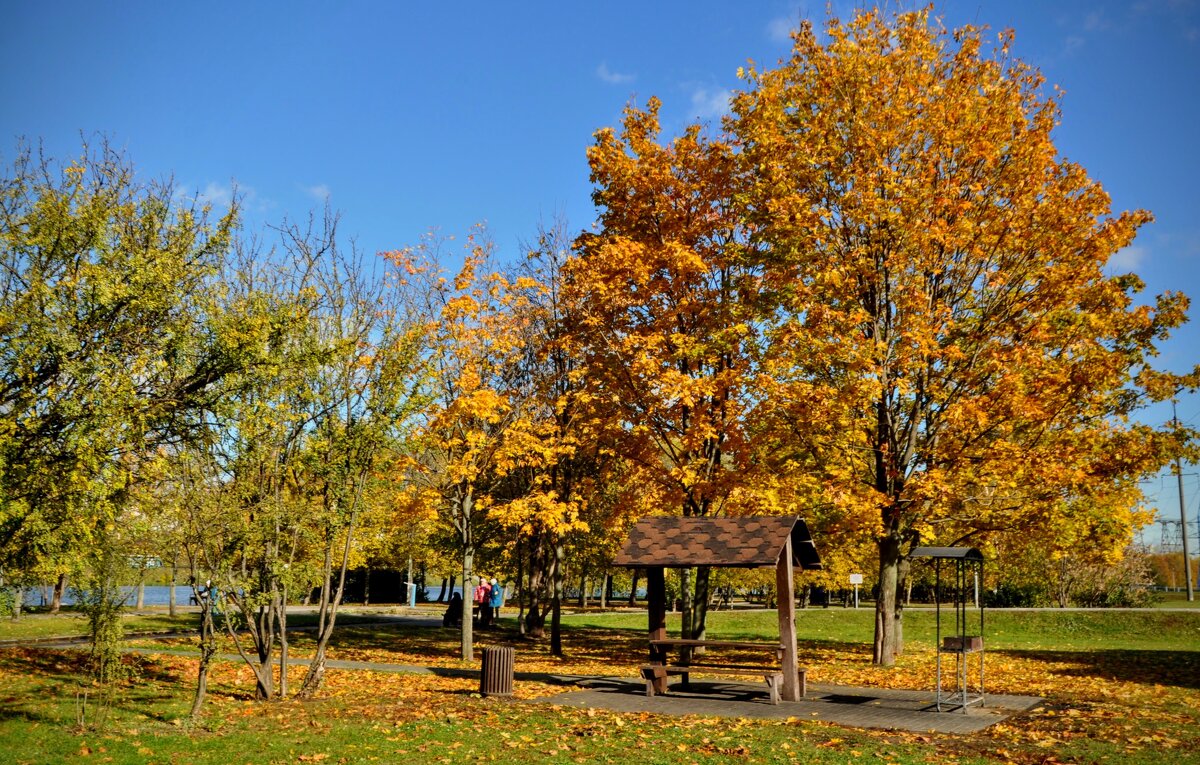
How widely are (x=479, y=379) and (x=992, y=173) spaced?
1224 centimetres

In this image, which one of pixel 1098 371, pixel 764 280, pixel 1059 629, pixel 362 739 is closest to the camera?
pixel 362 739

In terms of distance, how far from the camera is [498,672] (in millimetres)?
15156

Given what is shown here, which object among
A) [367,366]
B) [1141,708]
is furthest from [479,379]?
[1141,708]

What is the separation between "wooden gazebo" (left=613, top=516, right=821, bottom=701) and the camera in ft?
49.8

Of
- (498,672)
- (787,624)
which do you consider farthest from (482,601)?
(787,624)

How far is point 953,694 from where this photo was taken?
15.0 metres

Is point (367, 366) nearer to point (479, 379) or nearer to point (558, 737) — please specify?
point (479, 379)

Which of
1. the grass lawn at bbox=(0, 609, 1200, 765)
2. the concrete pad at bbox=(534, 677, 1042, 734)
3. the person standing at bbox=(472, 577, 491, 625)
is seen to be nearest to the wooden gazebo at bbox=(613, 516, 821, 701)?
the concrete pad at bbox=(534, 677, 1042, 734)

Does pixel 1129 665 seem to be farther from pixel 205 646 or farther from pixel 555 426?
pixel 205 646

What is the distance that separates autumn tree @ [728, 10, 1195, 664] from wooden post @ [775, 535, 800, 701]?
123 inches

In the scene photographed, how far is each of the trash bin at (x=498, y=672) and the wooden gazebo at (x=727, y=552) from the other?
252 centimetres

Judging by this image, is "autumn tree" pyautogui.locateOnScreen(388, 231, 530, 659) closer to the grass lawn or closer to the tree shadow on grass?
the grass lawn

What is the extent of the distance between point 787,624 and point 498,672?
4.94 metres

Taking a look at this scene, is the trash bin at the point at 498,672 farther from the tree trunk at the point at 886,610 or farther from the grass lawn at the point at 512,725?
the tree trunk at the point at 886,610
